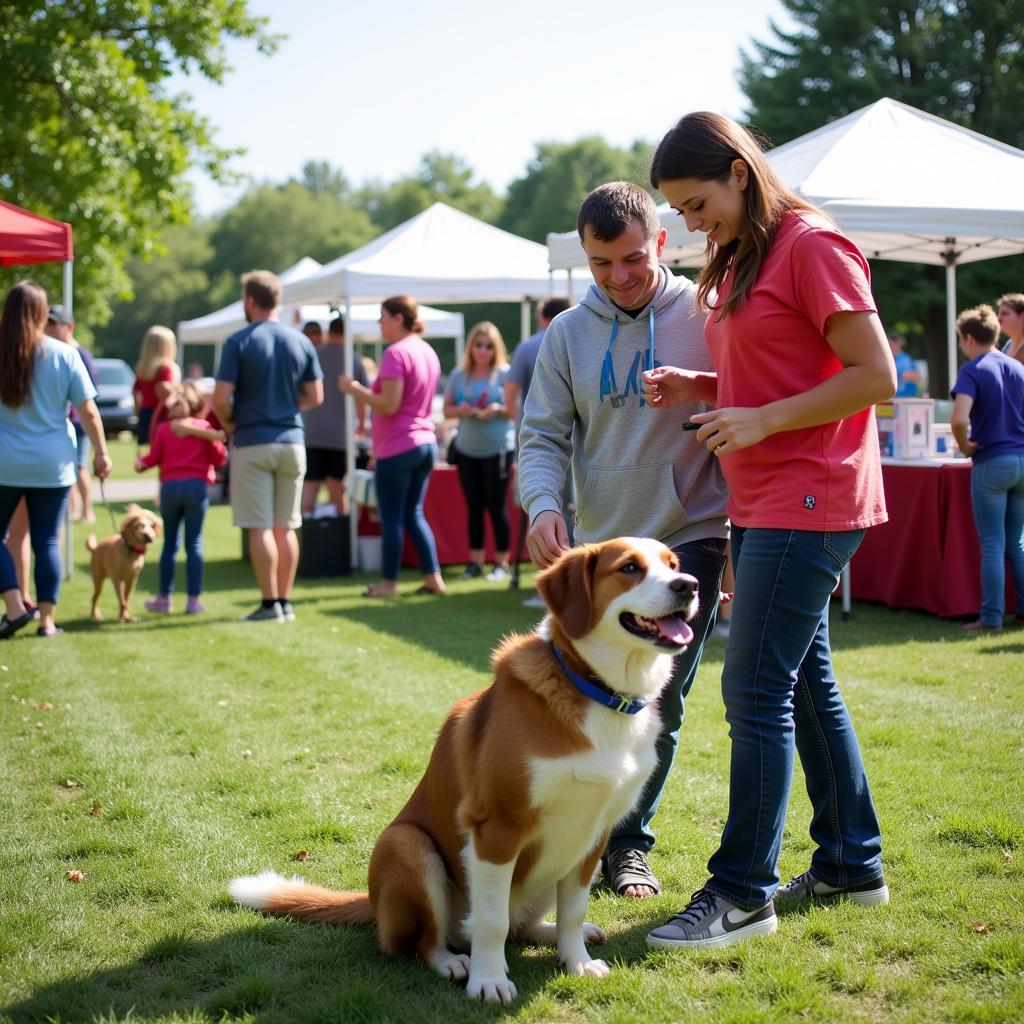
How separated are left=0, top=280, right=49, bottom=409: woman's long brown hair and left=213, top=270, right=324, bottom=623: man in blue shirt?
1248mm

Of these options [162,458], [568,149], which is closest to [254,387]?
[162,458]

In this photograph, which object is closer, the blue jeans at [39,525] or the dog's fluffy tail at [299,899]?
the dog's fluffy tail at [299,899]

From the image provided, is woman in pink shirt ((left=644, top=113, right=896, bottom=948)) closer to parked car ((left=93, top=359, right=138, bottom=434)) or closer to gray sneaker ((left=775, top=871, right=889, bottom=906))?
gray sneaker ((left=775, top=871, right=889, bottom=906))

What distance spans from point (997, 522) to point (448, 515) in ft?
17.7

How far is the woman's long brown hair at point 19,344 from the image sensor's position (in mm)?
7266

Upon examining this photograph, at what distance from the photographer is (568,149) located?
67.2m

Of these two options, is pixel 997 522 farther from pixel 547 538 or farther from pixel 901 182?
pixel 547 538

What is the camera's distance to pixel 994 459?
746cm

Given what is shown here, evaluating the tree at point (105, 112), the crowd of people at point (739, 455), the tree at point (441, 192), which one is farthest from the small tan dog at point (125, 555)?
the tree at point (441, 192)

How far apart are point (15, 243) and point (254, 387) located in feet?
7.50

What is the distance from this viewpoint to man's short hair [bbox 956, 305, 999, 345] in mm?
7719

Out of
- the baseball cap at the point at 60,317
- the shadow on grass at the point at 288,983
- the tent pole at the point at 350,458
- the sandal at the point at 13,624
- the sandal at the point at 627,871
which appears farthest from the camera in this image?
the tent pole at the point at 350,458

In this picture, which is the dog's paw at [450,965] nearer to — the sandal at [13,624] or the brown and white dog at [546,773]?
the brown and white dog at [546,773]

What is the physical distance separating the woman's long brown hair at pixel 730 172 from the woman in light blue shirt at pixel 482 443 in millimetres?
Result: 7092
